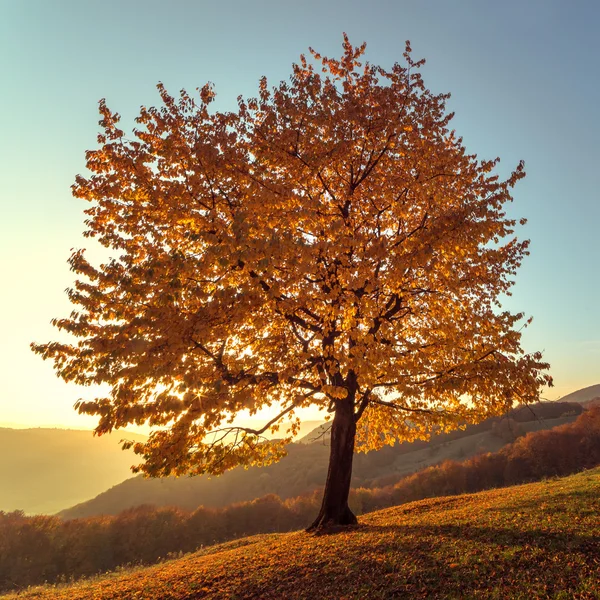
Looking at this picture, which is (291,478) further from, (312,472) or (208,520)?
(208,520)

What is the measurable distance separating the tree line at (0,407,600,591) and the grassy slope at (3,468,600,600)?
117ft

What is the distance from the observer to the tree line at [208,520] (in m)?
38.6

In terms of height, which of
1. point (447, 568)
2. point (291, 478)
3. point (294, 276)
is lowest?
point (291, 478)

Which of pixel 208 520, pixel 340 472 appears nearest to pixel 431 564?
pixel 340 472

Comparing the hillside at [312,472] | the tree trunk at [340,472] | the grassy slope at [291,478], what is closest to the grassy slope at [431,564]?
the tree trunk at [340,472]

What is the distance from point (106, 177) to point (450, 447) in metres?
78.6

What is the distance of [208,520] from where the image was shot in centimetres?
4797

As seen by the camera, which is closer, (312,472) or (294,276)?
(294,276)

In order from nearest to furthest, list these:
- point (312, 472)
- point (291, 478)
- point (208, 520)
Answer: point (208, 520) < point (312, 472) < point (291, 478)

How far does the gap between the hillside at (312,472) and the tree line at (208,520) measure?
12.1m

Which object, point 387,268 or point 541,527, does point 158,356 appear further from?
point 541,527

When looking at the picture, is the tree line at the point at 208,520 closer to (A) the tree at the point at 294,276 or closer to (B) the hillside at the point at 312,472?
(B) the hillside at the point at 312,472

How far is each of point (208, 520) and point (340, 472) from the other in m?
41.5

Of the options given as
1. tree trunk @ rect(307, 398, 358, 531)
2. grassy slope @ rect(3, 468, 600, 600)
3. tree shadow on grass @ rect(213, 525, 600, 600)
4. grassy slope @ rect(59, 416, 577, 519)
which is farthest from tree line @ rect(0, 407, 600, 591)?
tree shadow on grass @ rect(213, 525, 600, 600)
